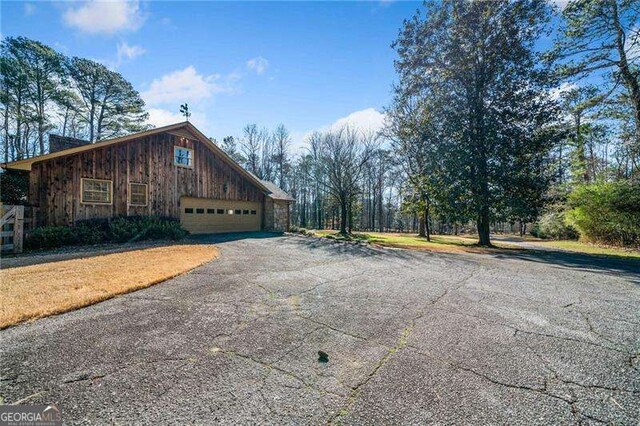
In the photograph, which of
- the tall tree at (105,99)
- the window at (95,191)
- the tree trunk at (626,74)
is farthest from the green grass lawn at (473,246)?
the tall tree at (105,99)

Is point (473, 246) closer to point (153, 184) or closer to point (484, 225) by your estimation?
point (484, 225)

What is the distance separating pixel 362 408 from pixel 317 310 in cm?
195

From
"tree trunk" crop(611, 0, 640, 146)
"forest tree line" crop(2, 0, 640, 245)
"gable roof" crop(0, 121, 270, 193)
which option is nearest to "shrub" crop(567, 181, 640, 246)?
"forest tree line" crop(2, 0, 640, 245)

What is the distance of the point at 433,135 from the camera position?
15.3 m

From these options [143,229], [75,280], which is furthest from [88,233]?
[75,280]

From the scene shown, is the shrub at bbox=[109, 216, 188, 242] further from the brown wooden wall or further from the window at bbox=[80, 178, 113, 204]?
the window at bbox=[80, 178, 113, 204]

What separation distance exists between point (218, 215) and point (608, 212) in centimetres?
2261

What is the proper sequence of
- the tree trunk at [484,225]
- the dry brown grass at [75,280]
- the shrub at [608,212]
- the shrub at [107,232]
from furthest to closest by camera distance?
the tree trunk at [484,225] → the shrub at [608,212] → the shrub at [107,232] → the dry brown grass at [75,280]

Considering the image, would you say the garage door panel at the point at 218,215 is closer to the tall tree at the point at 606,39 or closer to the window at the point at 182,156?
the window at the point at 182,156

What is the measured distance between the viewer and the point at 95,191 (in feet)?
38.8

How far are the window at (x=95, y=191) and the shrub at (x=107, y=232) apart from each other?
0.95m

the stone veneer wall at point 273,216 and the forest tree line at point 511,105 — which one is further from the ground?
the forest tree line at point 511,105

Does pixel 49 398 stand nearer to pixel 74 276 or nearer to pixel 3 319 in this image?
pixel 3 319

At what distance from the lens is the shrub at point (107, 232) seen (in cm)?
932
